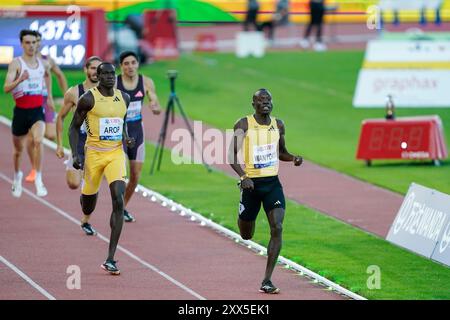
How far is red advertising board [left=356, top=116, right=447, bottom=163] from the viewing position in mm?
24547

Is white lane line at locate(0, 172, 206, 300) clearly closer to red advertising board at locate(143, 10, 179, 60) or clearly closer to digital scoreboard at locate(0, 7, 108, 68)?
digital scoreboard at locate(0, 7, 108, 68)

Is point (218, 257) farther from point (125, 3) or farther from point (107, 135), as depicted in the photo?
point (125, 3)

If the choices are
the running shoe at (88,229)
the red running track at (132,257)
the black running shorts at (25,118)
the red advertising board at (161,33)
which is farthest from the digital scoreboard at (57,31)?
the running shoe at (88,229)

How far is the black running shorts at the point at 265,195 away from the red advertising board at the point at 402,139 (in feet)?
34.6

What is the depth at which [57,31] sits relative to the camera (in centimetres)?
2877

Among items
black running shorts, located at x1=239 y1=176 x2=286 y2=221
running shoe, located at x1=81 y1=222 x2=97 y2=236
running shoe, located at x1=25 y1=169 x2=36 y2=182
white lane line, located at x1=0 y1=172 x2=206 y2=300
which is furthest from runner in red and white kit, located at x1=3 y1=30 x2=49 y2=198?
black running shorts, located at x1=239 y1=176 x2=286 y2=221

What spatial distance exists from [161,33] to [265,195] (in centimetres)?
2520

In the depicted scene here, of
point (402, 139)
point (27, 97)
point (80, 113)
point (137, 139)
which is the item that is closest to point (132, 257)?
point (80, 113)

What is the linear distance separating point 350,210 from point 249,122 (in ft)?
A: 20.0

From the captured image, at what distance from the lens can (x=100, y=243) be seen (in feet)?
54.5

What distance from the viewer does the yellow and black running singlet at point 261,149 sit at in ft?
46.4

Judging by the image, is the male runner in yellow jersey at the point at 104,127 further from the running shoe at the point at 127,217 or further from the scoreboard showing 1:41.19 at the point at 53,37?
the scoreboard showing 1:41.19 at the point at 53,37
